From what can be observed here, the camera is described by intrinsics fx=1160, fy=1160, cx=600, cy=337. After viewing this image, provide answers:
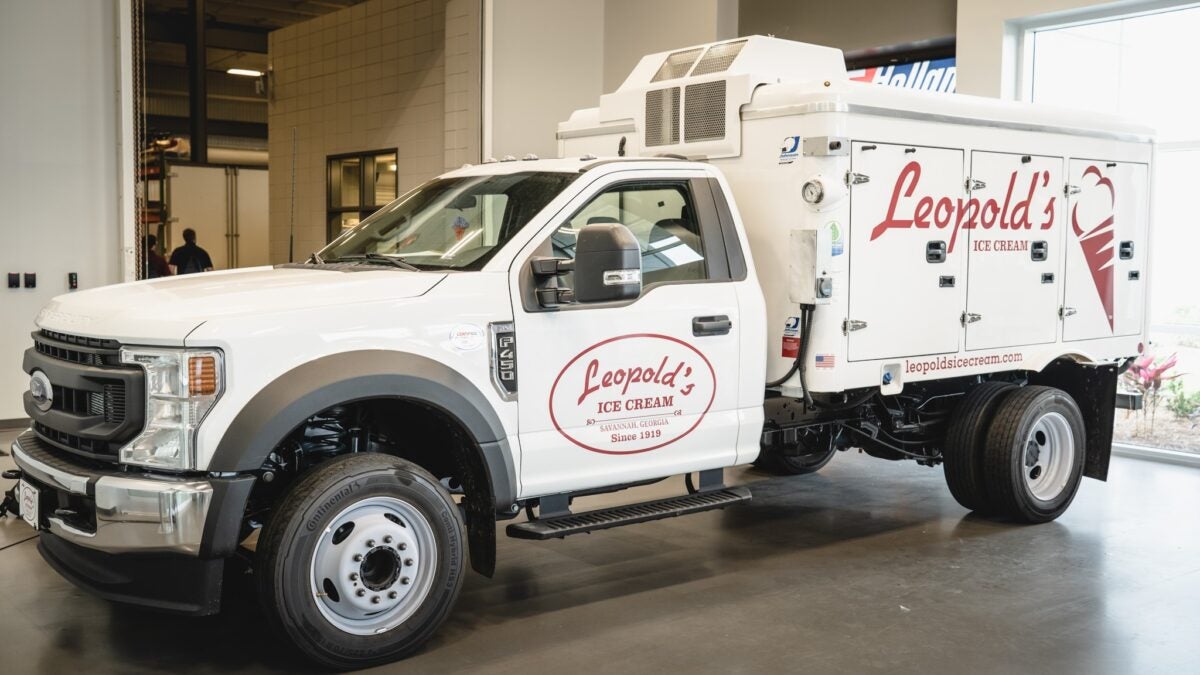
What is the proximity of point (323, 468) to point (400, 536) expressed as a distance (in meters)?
0.39

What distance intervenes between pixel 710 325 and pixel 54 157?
22.5ft

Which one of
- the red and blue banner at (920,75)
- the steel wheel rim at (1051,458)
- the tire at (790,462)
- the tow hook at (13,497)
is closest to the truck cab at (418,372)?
the tow hook at (13,497)

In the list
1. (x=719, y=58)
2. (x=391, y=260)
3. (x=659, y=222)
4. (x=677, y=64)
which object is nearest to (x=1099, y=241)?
(x=719, y=58)

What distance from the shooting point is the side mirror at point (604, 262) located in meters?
4.59

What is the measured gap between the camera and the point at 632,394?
200 inches

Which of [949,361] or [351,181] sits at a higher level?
[351,181]

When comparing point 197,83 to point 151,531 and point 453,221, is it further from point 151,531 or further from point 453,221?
point 151,531

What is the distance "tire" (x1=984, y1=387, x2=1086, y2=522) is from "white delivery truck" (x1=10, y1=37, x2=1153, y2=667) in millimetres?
21

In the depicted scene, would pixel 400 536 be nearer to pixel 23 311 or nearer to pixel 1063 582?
pixel 1063 582

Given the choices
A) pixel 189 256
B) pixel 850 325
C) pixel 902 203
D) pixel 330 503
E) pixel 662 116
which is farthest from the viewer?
pixel 189 256

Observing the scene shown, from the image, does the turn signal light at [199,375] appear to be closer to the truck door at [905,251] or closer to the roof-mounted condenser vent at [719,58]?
the truck door at [905,251]

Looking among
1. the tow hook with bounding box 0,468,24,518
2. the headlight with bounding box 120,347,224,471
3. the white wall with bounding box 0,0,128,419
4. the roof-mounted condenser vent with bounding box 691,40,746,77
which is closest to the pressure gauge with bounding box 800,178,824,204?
the roof-mounted condenser vent with bounding box 691,40,746,77

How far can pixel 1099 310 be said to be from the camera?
7.14m

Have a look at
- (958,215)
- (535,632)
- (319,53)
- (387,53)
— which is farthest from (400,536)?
(319,53)
